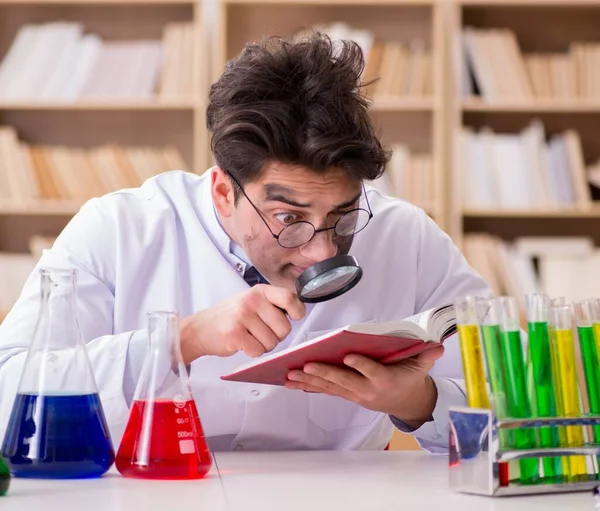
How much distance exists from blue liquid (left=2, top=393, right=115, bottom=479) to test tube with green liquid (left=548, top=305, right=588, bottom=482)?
0.54 metres

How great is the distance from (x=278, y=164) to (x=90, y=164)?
2.25 m

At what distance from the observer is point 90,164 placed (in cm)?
359

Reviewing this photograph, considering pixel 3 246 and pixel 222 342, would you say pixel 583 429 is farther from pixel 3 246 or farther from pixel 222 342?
pixel 3 246

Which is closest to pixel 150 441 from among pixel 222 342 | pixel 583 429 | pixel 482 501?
pixel 222 342

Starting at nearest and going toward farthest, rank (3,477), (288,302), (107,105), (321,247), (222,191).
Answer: (3,477) → (288,302) → (321,247) → (222,191) → (107,105)

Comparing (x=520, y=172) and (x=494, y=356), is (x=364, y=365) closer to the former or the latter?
(x=494, y=356)

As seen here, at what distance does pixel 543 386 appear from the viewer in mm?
1090

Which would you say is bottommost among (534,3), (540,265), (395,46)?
(540,265)

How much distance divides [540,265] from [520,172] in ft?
1.21

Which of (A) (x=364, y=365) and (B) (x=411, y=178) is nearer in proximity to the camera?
(A) (x=364, y=365)

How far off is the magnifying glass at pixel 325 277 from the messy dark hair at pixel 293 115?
0.25 metres

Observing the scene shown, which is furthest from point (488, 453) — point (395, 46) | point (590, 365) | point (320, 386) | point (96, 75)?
point (96, 75)

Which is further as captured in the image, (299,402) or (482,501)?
(299,402)

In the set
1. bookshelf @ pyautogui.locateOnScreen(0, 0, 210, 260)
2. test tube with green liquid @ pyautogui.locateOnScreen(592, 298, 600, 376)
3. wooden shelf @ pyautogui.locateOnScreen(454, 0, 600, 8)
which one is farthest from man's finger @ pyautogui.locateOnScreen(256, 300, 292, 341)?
wooden shelf @ pyautogui.locateOnScreen(454, 0, 600, 8)
